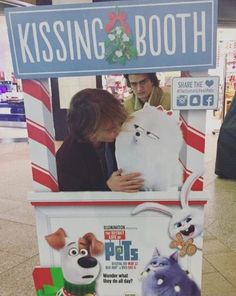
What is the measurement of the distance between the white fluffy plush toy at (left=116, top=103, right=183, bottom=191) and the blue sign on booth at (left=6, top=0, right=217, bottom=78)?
0.54ft

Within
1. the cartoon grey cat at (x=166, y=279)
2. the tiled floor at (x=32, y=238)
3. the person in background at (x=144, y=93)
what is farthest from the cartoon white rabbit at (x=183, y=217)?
the tiled floor at (x=32, y=238)

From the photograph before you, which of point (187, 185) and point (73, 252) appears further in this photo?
point (73, 252)

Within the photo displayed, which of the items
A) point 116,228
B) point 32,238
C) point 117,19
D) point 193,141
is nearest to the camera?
point 117,19

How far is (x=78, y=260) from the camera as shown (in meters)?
1.24

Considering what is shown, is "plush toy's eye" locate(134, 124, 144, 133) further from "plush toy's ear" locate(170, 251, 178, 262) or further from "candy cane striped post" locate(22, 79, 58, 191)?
"plush toy's ear" locate(170, 251, 178, 262)

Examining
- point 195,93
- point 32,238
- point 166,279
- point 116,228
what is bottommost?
point 32,238

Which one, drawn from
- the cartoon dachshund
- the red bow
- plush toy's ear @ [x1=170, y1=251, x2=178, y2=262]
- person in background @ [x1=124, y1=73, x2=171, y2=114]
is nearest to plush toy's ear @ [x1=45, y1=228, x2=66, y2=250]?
the cartoon dachshund

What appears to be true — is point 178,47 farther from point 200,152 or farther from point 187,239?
point 187,239

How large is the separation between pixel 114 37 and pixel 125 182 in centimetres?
48

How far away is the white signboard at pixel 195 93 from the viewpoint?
→ 40.3 inches

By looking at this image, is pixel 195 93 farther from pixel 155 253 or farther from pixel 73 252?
pixel 73 252

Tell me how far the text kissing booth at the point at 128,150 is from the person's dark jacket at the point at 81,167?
3cm

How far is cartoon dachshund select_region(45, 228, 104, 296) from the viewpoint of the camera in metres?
1.23

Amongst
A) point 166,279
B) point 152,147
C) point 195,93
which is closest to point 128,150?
point 152,147
